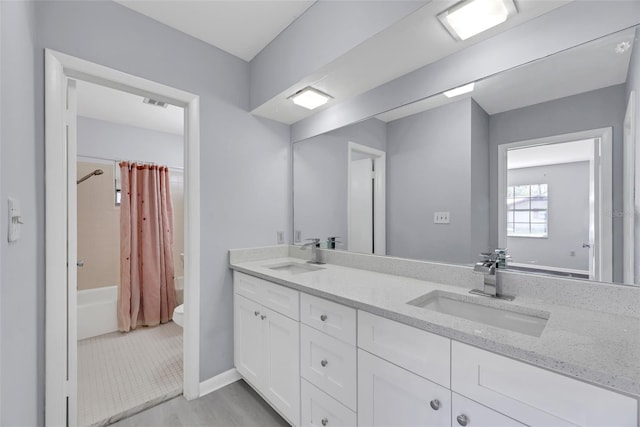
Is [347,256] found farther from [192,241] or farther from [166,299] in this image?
[166,299]

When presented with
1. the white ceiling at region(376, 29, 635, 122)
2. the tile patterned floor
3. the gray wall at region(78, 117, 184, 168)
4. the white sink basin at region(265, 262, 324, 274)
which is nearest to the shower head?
the gray wall at region(78, 117, 184, 168)

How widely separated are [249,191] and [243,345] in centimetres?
116

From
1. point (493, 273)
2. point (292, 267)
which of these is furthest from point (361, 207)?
point (493, 273)

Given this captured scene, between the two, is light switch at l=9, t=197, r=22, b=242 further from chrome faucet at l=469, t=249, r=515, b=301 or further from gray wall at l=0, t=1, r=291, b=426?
chrome faucet at l=469, t=249, r=515, b=301

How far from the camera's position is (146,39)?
5.60 feet

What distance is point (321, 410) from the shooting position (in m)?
1.33

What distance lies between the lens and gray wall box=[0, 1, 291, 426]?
922 millimetres

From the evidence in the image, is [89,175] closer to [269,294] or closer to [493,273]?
[269,294]

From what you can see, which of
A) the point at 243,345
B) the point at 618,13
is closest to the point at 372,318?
the point at 243,345

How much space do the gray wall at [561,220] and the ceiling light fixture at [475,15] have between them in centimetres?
67

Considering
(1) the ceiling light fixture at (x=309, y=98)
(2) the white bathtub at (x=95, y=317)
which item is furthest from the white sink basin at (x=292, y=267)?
(2) the white bathtub at (x=95, y=317)

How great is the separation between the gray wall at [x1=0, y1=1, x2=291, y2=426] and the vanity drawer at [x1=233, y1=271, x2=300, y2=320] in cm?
18

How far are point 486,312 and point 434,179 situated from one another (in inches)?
30.0

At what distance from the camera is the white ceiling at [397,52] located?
1152 millimetres
